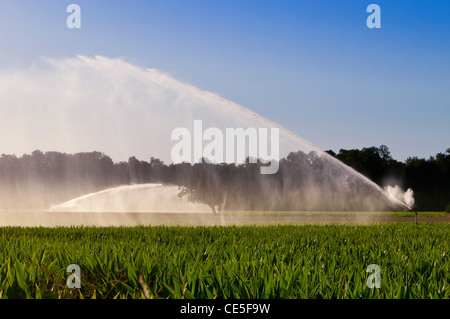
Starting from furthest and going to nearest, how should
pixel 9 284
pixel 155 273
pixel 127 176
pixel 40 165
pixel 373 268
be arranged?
pixel 40 165 → pixel 127 176 → pixel 373 268 → pixel 155 273 → pixel 9 284

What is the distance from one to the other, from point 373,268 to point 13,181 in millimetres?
46004

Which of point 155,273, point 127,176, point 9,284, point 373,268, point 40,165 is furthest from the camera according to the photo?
point 40,165

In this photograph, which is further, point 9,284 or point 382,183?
point 382,183

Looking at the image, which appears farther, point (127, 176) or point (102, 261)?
point (127, 176)

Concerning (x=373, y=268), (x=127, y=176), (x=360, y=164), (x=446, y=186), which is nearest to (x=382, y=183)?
(x=360, y=164)

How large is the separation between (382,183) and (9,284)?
70.5 m

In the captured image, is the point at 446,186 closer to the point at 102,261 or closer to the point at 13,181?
the point at 13,181
